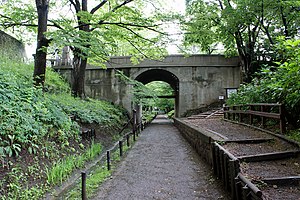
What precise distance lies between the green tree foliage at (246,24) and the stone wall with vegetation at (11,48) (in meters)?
8.65

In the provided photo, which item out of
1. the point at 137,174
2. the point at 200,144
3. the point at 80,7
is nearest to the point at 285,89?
the point at 200,144

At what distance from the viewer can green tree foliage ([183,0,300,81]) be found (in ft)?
33.4

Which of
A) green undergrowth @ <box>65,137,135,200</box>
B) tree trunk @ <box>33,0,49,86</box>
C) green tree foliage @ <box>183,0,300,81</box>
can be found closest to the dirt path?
green undergrowth @ <box>65,137,135,200</box>

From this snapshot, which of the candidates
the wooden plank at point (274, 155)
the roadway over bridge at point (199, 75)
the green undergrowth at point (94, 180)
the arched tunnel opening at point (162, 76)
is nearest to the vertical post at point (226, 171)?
the wooden plank at point (274, 155)

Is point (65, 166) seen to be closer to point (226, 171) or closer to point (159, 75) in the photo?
point (226, 171)

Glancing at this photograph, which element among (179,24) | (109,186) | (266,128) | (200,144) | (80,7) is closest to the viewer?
(109,186)

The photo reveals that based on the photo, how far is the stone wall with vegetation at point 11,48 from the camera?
1112 centimetres

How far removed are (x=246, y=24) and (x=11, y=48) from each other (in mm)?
13173

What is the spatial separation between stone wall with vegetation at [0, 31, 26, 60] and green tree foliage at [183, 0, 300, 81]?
28.4 ft

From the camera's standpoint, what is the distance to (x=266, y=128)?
6.31 metres

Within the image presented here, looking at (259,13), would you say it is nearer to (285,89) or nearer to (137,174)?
(285,89)

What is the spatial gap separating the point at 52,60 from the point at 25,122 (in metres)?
15.7

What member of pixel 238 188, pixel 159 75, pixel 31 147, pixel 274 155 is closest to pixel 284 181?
pixel 238 188

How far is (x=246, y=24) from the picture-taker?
1384 cm
